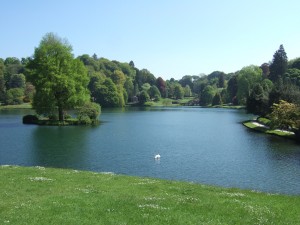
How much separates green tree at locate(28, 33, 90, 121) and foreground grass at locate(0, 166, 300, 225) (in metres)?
61.6

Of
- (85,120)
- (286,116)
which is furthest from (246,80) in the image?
(286,116)

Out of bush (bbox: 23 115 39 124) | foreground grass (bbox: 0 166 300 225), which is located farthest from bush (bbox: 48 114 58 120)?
foreground grass (bbox: 0 166 300 225)

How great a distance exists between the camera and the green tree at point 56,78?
84375 mm

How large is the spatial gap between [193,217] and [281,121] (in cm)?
5520

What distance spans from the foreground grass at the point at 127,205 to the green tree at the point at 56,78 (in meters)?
61.6

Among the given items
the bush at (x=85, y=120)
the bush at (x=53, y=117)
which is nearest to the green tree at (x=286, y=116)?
the bush at (x=85, y=120)

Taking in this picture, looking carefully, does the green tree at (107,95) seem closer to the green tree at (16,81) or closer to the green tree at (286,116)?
the green tree at (16,81)

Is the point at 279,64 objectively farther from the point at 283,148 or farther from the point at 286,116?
the point at 283,148

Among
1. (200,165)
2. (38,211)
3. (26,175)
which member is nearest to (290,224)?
(38,211)

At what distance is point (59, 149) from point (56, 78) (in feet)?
126

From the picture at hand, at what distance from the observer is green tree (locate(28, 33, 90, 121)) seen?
84375 millimetres

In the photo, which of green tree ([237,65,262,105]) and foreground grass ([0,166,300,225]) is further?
green tree ([237,65,262,105])

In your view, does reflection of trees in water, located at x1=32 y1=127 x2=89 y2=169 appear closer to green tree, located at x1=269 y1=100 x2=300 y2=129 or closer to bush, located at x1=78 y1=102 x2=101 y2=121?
bush, located at x1=78 y1=102 x2=101 y2=121

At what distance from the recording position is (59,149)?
49.3 metres
